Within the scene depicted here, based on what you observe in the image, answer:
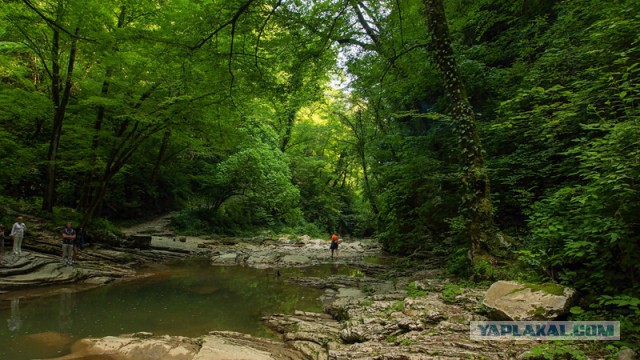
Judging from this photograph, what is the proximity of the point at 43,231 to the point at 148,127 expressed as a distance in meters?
5.51

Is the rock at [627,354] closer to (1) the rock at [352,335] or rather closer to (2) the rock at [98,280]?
(1) the rock at [352,335]

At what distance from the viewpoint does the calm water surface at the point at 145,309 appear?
20.0 feet

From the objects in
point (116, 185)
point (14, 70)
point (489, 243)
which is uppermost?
point (14, 70)

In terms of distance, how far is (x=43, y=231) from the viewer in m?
12.1

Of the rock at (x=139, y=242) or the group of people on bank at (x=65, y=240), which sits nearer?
the group of people on bank at (x=65, y=240)

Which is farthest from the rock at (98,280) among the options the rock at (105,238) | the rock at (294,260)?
the rock at (294,260)

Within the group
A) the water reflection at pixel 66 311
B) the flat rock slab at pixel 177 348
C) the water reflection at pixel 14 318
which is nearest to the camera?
the flat rock slab at pixel 177 348

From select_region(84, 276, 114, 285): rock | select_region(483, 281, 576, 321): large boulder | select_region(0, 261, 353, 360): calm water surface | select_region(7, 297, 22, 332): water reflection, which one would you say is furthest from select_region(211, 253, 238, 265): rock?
select_region(483, 281, 576, 321): large boulder

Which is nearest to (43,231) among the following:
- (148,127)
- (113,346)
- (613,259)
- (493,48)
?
A: (148,127)

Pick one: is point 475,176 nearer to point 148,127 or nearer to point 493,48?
point 493,48

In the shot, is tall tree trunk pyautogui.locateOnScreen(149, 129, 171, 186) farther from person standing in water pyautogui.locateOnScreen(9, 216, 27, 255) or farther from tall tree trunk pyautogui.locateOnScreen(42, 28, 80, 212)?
person standing in water pyautogui.locateOnScreen(9, 216, 27, 255)

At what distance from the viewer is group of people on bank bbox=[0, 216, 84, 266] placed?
9.95 m

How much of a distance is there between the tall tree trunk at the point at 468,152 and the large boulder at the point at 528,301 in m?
2.52

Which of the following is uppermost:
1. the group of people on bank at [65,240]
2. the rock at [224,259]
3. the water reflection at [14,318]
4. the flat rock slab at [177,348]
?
the group of people on bank at [65,240]
